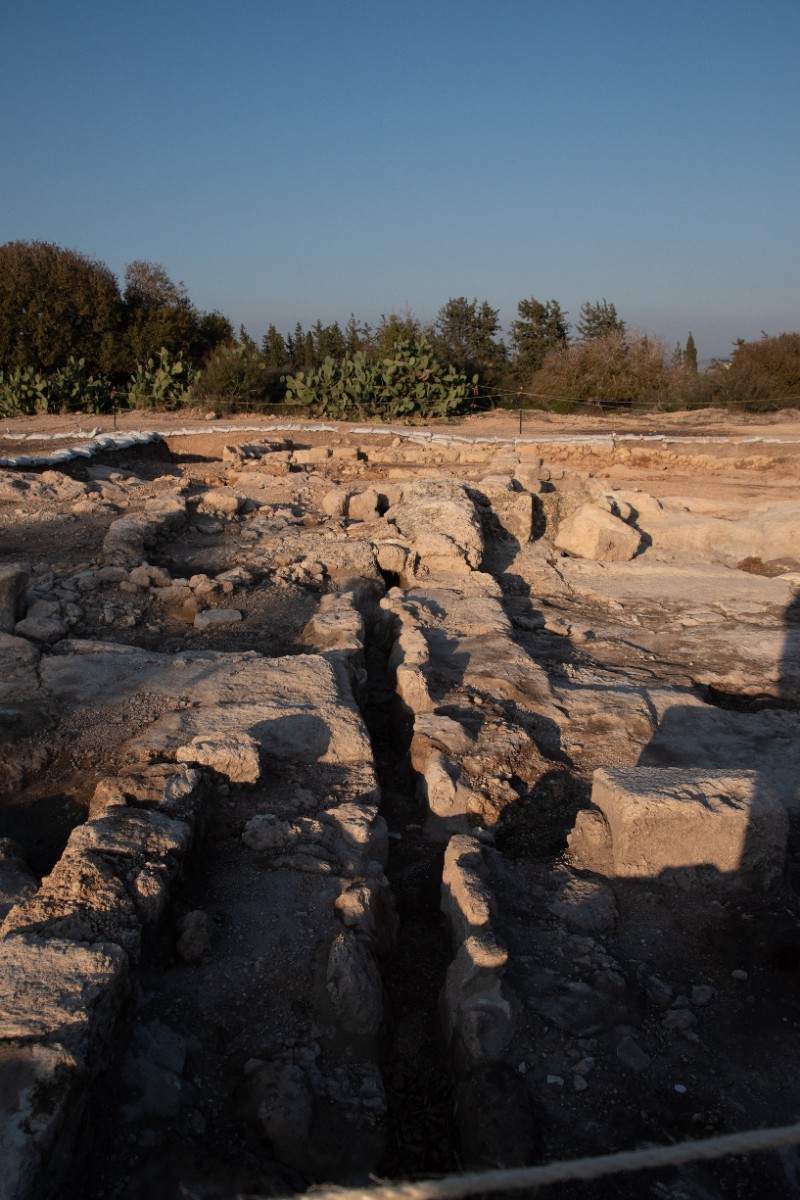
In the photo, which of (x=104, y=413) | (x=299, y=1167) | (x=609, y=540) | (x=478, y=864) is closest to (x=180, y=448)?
(x=104, y=413)

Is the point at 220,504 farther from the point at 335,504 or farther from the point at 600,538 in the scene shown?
the point at 600,538

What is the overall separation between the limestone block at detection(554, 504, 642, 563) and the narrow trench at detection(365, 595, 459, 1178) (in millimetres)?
4257

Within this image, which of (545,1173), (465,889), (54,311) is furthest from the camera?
(54,311)

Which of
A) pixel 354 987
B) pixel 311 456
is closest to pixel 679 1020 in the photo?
pixel 354 987

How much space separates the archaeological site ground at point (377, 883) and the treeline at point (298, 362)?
44.3 feet

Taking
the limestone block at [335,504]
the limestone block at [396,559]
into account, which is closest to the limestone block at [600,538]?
the limestone block at [396,559]

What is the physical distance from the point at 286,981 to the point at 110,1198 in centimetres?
76

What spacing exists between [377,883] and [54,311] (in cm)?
2336

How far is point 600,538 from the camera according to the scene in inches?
314

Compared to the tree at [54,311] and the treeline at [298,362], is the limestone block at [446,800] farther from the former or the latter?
the tree at [54,311]

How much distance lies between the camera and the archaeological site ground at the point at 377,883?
2053mm

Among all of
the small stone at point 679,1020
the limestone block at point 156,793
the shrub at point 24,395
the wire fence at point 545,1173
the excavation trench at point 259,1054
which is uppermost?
the shrub at point 24,395

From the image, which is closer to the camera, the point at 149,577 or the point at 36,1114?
the point at 36,1114

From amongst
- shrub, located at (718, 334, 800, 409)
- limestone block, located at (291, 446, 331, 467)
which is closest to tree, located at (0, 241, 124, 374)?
limestone block, located at (291, 446, 331, 467)
